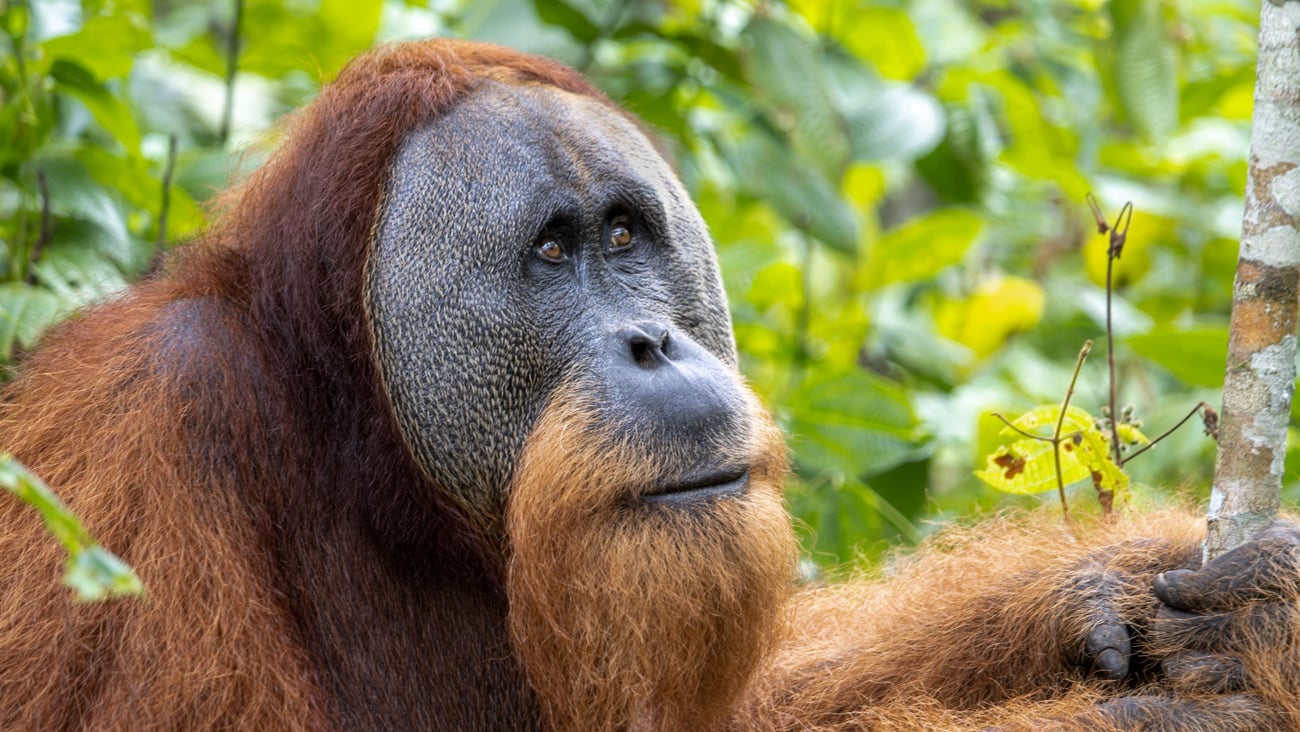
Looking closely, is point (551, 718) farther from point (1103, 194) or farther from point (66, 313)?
point (1103, 194)

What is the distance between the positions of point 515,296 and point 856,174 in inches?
124

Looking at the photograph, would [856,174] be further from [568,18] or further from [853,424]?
[853,424]

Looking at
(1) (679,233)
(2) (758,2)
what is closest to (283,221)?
(1) (679,233)

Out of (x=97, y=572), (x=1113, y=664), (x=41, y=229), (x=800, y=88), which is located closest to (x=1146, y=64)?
(x=800, y=88)

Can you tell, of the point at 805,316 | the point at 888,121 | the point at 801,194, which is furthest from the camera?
the point at 805,316

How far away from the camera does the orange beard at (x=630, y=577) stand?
231 cm

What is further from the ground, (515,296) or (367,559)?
(515,296)

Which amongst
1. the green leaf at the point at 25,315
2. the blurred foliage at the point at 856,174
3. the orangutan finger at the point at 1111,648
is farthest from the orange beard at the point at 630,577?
the green leaf at the point at 25,315

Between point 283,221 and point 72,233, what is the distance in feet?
3.97

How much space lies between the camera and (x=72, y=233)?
11.8ft

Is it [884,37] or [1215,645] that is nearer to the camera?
[1215,645]

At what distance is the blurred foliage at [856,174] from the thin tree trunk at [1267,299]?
3.30 ft

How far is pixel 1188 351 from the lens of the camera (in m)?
3.60

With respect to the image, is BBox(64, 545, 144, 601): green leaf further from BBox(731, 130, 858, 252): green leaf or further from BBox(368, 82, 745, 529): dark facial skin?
BBox(731, 130, 858, 252): green leaf
